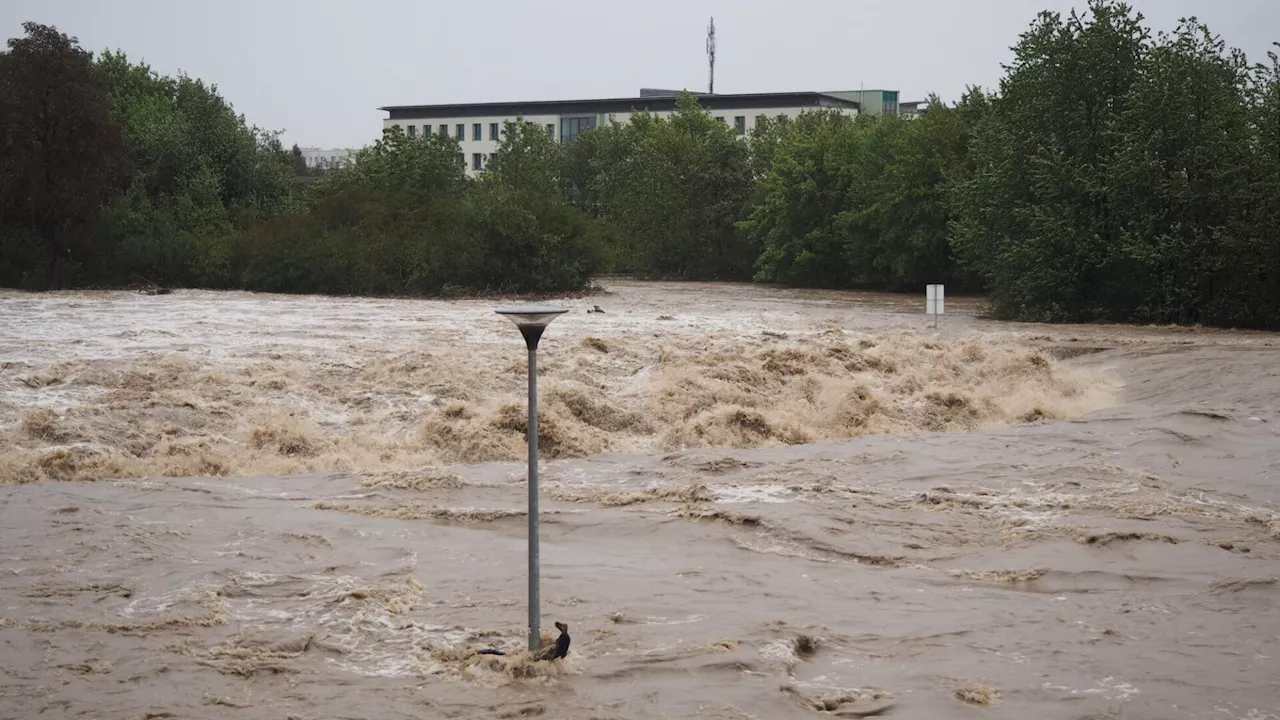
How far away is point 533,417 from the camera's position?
7387mm

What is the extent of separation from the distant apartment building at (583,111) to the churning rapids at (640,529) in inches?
3008

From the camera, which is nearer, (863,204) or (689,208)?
(863,204)

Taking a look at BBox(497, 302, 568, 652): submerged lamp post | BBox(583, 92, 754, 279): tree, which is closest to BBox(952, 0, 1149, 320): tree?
BBox(497, 302, 568, 652): submerged lamp post

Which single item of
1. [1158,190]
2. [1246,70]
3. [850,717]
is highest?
[1246,70]

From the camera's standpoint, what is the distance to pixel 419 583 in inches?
388

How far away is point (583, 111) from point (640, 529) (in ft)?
319

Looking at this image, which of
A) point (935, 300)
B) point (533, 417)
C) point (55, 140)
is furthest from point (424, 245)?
point (533, 417)

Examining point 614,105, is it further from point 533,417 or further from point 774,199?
point 533,417

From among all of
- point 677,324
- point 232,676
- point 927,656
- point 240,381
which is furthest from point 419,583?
point 677,324

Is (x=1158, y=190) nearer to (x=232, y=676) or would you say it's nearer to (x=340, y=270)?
(x=340, y=270)

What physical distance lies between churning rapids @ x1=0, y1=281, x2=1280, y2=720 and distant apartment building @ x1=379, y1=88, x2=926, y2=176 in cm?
7641

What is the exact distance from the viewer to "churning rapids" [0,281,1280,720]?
7621mm

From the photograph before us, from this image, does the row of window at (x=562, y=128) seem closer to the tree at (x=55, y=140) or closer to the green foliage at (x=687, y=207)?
the green foliage at (x=687, y=207)

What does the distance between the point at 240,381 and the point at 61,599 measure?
11010 mm
